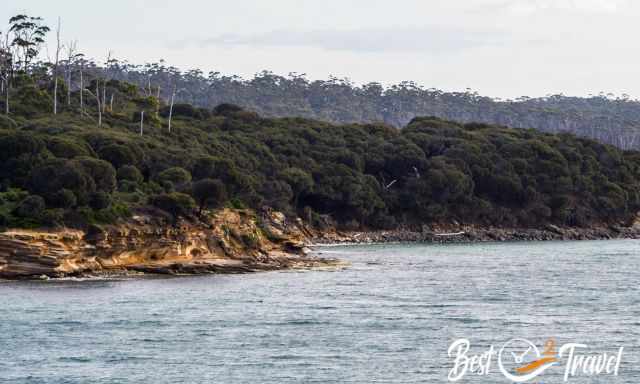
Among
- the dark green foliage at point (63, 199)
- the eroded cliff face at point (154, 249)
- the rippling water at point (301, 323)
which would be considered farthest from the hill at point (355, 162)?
the rippling water at point (301, 323)

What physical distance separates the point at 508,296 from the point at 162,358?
2531 centimetres

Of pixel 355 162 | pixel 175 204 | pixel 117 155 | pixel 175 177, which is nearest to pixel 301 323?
pixel 175 204

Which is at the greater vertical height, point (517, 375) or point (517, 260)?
point (517, 375)

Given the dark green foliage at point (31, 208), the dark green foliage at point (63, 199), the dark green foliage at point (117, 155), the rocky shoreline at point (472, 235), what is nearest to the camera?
the dark green foliage at point (31, 208)

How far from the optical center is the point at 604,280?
67.3 meters

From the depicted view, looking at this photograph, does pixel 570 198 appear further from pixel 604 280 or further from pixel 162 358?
pixel 162 358

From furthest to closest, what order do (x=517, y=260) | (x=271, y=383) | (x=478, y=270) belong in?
(x=517, y=260) → (x=478, y=270) → (x=271, y=383)

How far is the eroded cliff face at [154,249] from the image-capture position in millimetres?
60531

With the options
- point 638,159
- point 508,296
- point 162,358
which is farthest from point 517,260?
point 638,159

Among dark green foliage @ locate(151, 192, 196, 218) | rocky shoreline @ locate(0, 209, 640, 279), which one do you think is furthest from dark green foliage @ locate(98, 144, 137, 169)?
dark green foliage @ locate(151, 192, 196, 218)

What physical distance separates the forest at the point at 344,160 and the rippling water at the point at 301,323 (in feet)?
81.0

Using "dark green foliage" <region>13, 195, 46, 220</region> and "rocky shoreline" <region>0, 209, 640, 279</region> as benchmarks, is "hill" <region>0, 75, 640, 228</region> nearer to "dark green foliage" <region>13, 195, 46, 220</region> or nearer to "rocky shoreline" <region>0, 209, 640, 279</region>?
"rocky shoreline" <region>0, 209, 640, 279</region>

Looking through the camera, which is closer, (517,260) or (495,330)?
(495,330)

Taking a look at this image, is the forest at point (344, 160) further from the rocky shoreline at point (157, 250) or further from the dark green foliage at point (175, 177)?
the rocky shoreline at point (157, 250)
